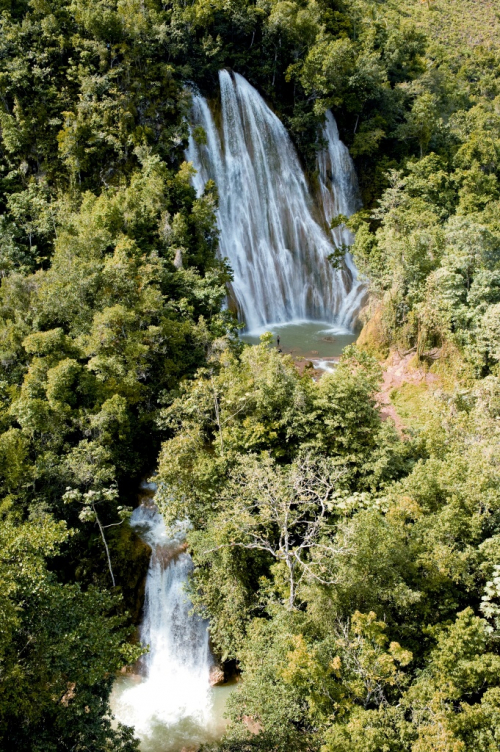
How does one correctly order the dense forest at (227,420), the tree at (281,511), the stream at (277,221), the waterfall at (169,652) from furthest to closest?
1. the stream at (277,221)
2. the waterfall at (169,652)
3. the tree at (281,511)
4. the dense forest at (227,420)

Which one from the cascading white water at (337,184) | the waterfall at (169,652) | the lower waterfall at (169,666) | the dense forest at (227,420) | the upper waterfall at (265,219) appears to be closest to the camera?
the dense forest at (227,420)

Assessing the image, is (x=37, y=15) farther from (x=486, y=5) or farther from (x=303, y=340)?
(x=486, y=5)

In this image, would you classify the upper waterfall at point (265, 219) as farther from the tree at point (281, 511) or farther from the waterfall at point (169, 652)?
the tree at point (281, 511)

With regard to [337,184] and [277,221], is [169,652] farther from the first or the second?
[337,184]

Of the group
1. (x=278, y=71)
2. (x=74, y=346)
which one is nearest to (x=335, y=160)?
(x=278, y=71)

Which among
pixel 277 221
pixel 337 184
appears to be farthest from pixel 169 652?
pixel 337 184

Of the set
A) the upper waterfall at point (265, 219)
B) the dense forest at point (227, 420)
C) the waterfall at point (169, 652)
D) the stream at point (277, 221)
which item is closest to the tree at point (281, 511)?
the dense forest at point (227, 420)

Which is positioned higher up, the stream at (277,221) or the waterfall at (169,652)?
the stream at (277,221)
